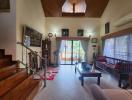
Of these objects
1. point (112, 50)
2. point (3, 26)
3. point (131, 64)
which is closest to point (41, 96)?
point (3, 26)

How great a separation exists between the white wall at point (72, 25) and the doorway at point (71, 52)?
23.6 inches

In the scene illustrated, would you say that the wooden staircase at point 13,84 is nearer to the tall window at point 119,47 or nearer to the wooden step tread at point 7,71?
the wooden step tread at point 7,71

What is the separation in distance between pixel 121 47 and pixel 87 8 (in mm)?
3927

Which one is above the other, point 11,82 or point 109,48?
point 109,48

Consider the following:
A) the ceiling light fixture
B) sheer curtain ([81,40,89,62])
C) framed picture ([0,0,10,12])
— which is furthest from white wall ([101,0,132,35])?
framed picture ([0,0,10,12])

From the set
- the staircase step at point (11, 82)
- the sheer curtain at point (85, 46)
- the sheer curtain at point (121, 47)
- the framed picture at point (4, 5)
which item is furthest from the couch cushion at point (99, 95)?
the sheer curtain at point (85, 46)

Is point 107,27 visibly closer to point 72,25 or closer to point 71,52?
point 72,25

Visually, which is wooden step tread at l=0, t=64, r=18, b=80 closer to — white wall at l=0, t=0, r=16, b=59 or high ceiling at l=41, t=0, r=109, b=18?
white wall at l=0, t=0, r=16, b=59

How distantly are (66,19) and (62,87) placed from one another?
7.11 metres

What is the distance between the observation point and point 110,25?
9.63m

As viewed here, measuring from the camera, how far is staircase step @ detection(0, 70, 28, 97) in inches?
125

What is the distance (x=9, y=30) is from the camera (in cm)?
518

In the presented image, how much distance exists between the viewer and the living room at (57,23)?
5.20 m

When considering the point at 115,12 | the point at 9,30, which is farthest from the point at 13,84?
the point at 115,12
